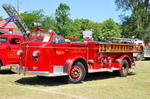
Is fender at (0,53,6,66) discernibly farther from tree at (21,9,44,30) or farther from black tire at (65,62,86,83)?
tree at (21,9,44,30)

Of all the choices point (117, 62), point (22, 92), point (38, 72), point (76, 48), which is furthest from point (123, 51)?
point (22, 92)

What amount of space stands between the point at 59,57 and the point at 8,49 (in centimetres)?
447

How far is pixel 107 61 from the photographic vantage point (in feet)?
34.4

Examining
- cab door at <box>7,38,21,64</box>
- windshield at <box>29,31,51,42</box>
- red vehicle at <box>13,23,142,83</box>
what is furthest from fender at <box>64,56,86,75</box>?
cab door at <box>7,38,21,64</box>

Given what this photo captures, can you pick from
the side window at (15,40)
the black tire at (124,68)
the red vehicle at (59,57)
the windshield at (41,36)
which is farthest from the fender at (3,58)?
the black tire at (124,68)

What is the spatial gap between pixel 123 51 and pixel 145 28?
29883mm

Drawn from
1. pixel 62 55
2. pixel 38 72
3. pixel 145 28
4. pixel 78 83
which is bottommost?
pixel 78 83

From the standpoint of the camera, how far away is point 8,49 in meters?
11.8

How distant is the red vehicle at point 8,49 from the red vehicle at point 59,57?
3.01 m

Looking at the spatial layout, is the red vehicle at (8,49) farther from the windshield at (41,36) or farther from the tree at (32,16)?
the tree at (32,16)

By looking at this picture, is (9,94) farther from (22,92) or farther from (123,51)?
(123,51)

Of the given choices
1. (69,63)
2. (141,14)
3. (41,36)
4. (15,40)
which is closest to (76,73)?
(69,63)

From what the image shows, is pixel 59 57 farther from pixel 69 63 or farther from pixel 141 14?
pixel 141 14

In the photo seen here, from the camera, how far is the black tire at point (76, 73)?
338 inches
